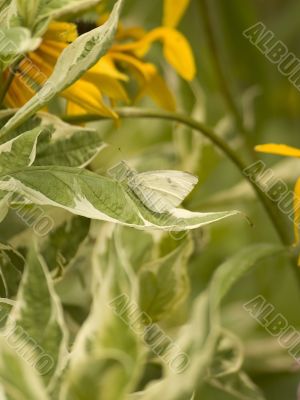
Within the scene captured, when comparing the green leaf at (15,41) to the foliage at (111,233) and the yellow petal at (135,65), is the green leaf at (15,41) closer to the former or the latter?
the foliage at (111,233)

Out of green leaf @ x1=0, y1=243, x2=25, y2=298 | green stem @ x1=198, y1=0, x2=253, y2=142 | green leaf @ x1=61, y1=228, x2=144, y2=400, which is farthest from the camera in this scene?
green stem @ x1=198, y1=0, x2=253, y2=142

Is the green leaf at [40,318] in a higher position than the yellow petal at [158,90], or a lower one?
lower

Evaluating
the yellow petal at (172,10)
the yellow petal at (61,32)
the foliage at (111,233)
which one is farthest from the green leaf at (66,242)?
the yellow petal at (172,10)

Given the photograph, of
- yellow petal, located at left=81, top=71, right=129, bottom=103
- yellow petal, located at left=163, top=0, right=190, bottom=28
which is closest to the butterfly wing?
yellow petal, located at left=81, top=71, right=129, bottom=103

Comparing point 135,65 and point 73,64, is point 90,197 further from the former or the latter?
point 135,65

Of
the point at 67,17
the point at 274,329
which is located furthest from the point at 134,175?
the point at 274,329

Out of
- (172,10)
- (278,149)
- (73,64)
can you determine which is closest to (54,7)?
(73,64)

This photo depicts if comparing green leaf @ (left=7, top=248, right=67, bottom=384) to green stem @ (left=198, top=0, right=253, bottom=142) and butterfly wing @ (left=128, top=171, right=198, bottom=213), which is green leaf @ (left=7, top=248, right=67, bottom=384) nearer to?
butterfly wing @ (left=128, top=171, right=198, bottom=213)
